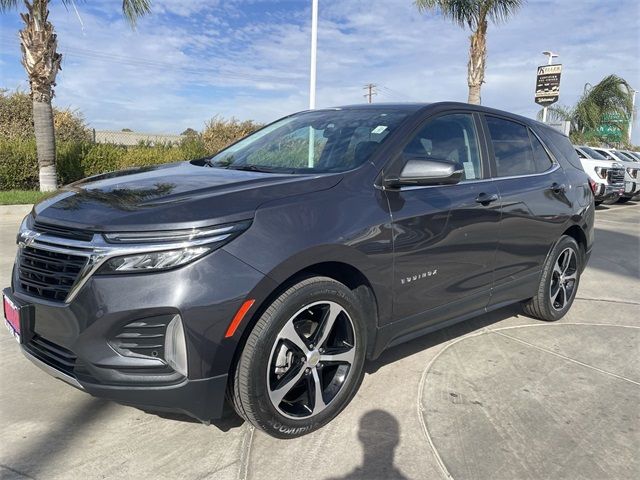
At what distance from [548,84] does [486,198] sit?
21.7 metres

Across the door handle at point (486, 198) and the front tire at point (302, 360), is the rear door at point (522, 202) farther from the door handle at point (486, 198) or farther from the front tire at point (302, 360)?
the front tire at point (302, 360)

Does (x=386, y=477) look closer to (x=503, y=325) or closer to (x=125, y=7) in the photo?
(x=503, y=325)

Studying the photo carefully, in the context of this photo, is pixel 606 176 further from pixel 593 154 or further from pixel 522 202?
pixel 522 202

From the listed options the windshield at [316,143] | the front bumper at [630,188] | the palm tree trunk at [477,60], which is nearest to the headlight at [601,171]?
the front bumper at [630,188]

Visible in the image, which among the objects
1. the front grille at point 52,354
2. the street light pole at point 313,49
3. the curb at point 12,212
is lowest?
the curb at point 12,212

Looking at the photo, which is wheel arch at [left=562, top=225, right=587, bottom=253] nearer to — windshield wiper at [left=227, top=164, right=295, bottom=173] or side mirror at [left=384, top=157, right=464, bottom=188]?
side mirror at [left=384, top=157, right=464, bottom=188]

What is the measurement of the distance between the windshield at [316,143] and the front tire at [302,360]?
2.68 feet

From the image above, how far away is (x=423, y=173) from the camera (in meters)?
3.02

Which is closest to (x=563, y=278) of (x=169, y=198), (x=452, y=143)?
(x=452, y=143)

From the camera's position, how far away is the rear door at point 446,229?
313 cm

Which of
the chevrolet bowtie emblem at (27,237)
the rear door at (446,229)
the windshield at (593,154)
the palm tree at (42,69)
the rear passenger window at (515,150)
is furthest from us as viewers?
the windshield at (593,154)

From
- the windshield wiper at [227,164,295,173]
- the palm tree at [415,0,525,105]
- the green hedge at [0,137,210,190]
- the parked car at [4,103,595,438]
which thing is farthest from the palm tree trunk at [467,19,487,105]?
the windshield wiper at [227,164,295,173]

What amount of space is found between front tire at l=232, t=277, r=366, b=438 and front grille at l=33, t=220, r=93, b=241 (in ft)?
2.88

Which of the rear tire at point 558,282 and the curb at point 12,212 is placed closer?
the rear tire at point 558,282
